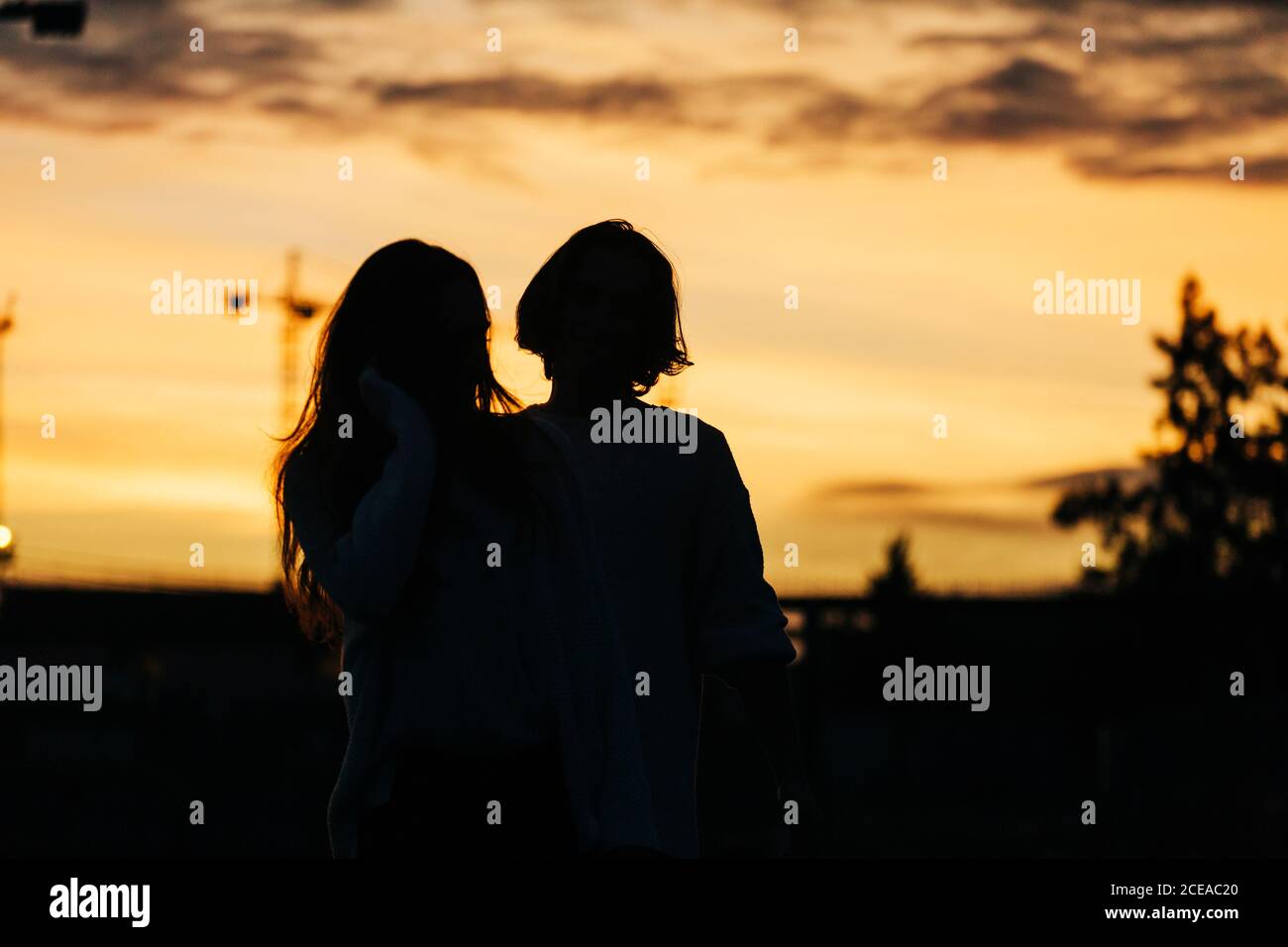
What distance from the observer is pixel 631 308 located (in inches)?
160

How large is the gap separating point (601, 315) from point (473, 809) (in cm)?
126

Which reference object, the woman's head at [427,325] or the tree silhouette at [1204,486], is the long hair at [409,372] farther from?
the tree silhouette at [1204,486]

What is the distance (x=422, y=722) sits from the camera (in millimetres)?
3295

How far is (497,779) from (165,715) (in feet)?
173

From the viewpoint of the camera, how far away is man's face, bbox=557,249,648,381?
4.04 metres

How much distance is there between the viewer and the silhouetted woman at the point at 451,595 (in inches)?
129

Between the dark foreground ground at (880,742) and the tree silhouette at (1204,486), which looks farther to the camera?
the tree silhouette at (1204,486)

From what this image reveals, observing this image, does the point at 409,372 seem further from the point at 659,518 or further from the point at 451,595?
the point at 659,518

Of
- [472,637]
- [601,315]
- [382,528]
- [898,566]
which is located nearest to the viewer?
[382,528]

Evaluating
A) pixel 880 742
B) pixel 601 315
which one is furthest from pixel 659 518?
pixel 880 742

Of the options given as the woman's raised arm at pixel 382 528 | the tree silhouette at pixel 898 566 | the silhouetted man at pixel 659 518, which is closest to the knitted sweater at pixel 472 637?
the woman's raised arm at pixel 382 528

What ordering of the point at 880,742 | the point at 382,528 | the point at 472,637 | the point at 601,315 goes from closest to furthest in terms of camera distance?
the point at 382,528
the point at 472,637
the point at 601,315
the point at 880,742

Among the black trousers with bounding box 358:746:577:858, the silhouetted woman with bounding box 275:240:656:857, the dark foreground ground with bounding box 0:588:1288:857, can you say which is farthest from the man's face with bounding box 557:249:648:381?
the dark foreground ground with bounding box 0:588:1288:857

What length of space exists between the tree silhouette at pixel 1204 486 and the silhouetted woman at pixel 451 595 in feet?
205
